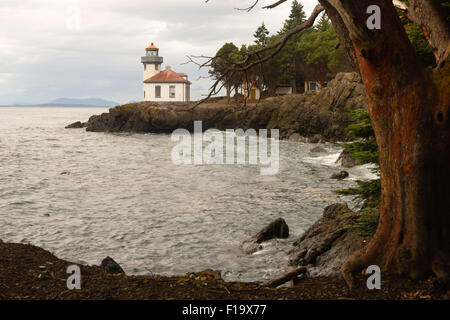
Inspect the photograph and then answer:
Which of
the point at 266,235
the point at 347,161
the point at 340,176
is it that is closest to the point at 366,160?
the point at 266,235

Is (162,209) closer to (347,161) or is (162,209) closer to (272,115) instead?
(347,161)

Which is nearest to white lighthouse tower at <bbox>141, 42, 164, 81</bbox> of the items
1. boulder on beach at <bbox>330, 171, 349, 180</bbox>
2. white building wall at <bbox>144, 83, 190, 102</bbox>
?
white building wall at <bbox>144, 83, 190, 102</bbox>

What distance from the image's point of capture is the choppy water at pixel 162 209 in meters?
12.9

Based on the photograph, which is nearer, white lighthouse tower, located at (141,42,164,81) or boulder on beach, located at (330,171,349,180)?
boulder on beach, located at (330,171,349,180)

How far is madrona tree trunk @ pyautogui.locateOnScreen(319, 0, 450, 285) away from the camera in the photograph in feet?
19.5

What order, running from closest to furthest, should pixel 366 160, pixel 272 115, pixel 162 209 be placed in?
pixel 366 160 → pixel 162 209 → pixel 272 115

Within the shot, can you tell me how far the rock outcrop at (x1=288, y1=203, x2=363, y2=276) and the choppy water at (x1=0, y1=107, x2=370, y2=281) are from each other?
0.81 m

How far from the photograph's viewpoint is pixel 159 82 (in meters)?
97.4

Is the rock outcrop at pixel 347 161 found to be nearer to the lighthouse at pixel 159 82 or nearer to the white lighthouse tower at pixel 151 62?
the lighthouse at pixel 159 82

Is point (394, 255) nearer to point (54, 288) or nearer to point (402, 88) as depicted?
point (402, 88)

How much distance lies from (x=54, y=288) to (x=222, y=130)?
6371 cm

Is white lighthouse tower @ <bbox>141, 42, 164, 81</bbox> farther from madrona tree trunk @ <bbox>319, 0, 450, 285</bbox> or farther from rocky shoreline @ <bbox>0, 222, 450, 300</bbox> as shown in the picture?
madrona tree trunk @ <bbox>319, 0, 450, 285</bbox>

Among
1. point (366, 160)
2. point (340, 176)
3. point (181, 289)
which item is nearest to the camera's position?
point (181, 289)

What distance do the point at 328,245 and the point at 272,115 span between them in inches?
1999
